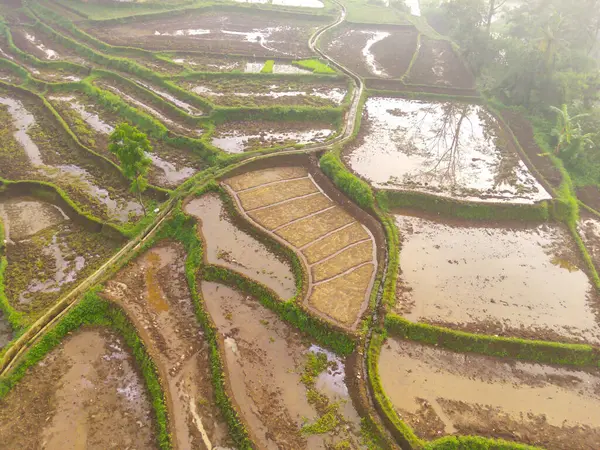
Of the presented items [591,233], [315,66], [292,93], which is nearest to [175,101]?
[292,93]

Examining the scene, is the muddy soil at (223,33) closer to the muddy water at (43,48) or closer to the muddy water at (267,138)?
the muddy water at (43,48)

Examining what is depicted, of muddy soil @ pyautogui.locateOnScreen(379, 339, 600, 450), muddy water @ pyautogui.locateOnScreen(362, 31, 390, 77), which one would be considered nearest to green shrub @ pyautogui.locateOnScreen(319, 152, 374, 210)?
muddy soil @ pyautogui.locateOnScreen(379, 339, 600, 450)

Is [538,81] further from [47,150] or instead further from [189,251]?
[47,150]

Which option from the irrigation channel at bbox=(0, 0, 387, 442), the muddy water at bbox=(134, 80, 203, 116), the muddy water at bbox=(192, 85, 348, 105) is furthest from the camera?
the muddy water at bbox=(192, 85, 348, 105)

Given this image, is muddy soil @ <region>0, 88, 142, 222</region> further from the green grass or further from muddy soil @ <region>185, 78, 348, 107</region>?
the green grass

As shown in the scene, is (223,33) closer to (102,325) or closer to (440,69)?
(440,69)

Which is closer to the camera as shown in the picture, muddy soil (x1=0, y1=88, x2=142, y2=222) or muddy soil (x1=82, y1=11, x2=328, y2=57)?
muddy soil (x1=0, y1=88, x2=142, y2=222)
